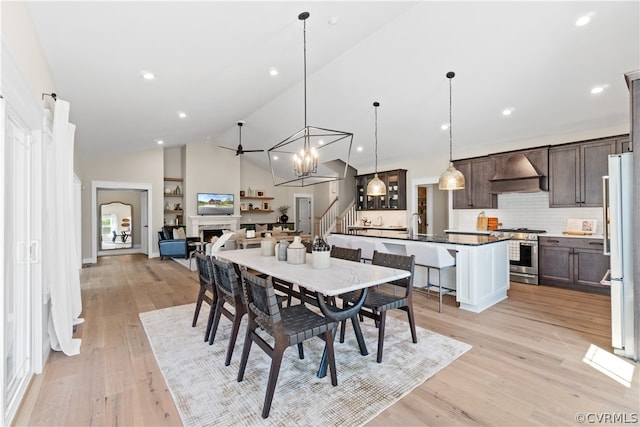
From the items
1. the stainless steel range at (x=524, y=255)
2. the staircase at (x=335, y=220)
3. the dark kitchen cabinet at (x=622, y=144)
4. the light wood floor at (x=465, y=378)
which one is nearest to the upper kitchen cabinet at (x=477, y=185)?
the stainless steel range at (x=524, y=255)

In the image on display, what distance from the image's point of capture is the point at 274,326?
6.50ft

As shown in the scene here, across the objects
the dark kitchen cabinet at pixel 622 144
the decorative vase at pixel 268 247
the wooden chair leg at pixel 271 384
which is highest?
the dark kitchen cabinet at pixel 622 144

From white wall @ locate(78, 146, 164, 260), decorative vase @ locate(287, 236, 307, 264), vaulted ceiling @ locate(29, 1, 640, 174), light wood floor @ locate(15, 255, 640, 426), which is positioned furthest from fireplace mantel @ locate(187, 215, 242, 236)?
decorative vase @ locate(287, 236, 307, 264)

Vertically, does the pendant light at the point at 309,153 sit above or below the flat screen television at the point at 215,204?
above

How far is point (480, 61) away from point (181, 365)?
5011mm

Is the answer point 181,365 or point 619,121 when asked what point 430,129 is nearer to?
point 619,121

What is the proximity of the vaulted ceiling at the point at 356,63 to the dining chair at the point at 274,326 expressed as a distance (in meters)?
2.24

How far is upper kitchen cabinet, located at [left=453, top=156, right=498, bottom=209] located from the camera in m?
5.96

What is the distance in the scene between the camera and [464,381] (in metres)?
2.26

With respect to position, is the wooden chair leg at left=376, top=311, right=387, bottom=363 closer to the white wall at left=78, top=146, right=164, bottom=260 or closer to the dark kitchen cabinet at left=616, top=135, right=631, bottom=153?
the dark kitchen cabinet at left=616, top=135, right=631, bottom=153

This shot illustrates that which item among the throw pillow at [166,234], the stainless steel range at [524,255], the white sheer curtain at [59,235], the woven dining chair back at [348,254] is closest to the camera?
the white sheer curtain at [59,235]

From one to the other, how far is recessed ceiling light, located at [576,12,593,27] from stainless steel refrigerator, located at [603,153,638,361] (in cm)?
178

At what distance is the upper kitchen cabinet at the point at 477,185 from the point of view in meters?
5.96

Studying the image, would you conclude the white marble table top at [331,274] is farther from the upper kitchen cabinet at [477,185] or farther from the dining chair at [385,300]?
the upper kitchen cabinet at [477,185]
